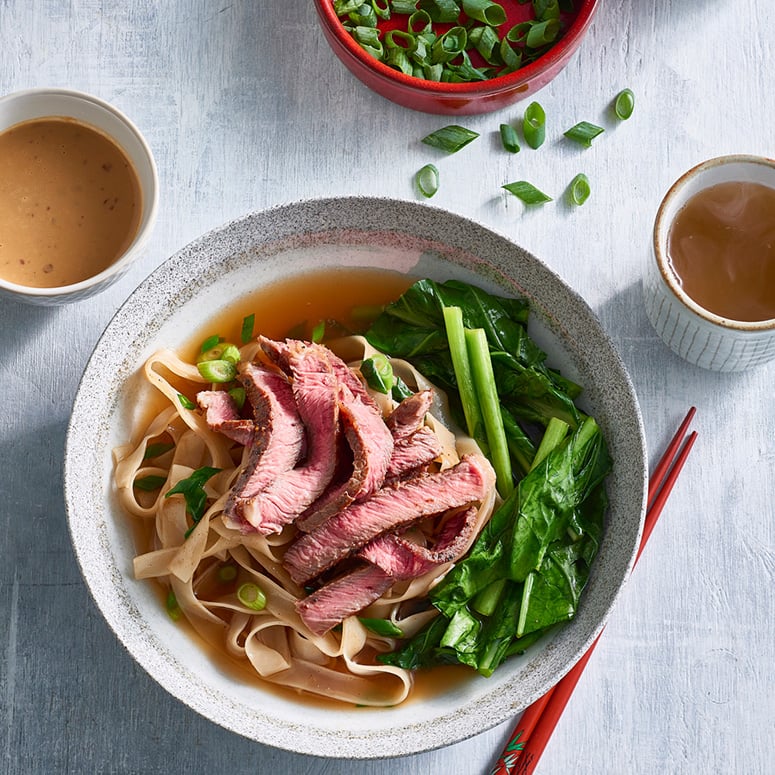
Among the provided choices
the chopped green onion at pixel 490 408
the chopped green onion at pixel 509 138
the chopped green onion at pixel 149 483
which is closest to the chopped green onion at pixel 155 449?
the chopped green onion at pixel 149 483

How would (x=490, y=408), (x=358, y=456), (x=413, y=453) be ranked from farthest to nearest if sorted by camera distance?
(x=490, y=408) < (x=413, y=453) < (x=358, y=456)

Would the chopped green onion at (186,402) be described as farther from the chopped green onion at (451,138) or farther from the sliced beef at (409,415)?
the chopped green onion at (451,138)

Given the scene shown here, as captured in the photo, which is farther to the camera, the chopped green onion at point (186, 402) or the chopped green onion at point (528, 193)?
the chopped green onion at point (528, 193)

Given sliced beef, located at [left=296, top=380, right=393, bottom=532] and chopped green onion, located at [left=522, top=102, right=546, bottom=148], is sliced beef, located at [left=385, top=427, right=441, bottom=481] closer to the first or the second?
sliced beef, located at [left=296, top=380, right=393, bottom=532]

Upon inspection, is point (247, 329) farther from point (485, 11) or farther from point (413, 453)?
point (485, 11)

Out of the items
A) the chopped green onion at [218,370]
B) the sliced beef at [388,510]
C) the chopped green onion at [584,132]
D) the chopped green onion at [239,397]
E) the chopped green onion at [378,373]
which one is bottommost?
the sliced beef at [388,510]

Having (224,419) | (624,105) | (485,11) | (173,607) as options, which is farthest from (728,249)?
(173,607)
